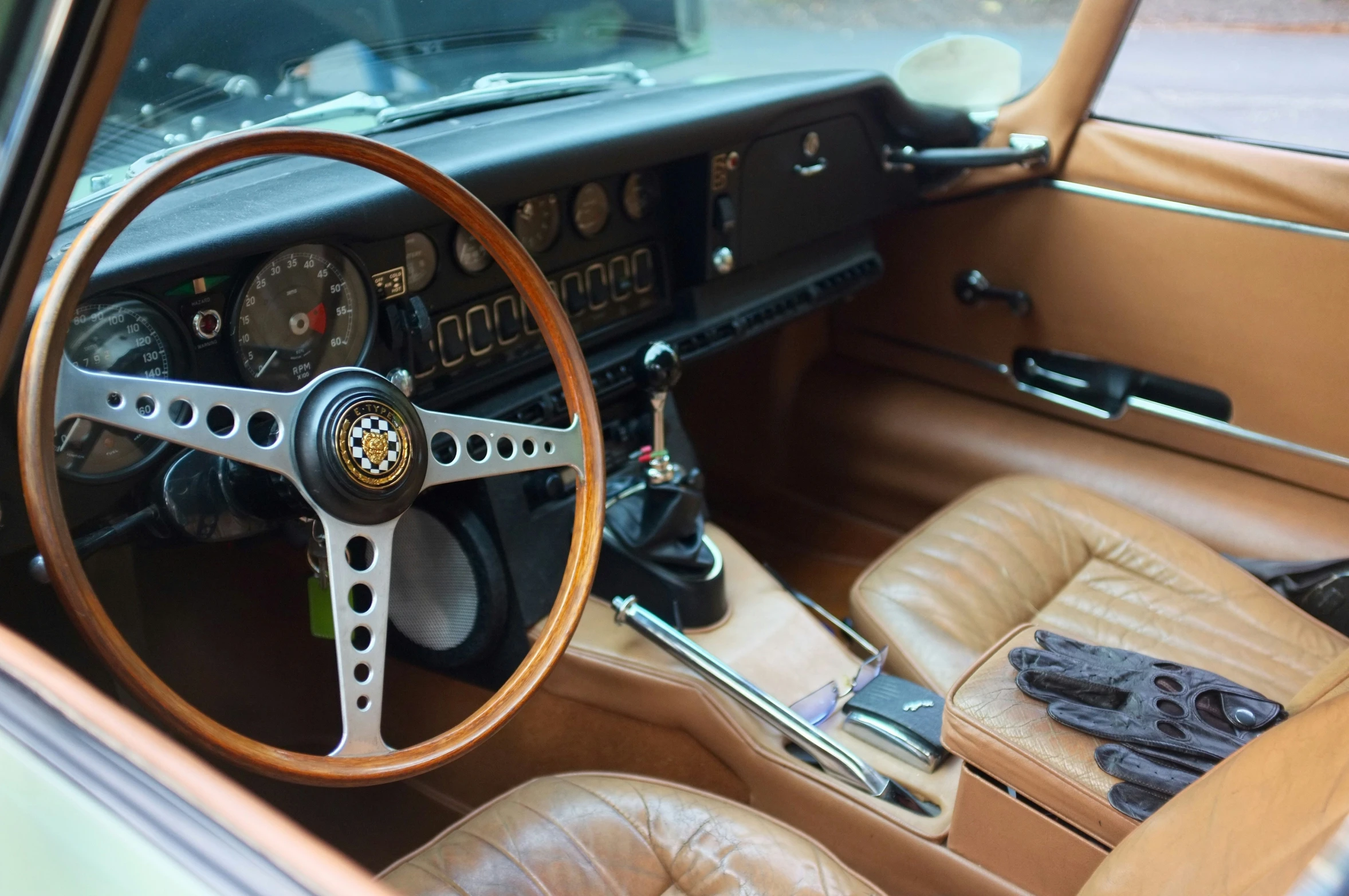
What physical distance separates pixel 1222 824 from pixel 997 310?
5.29 feet

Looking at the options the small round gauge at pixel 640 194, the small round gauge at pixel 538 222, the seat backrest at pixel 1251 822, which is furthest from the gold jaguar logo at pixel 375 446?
the small round gauge at pixel 640 194

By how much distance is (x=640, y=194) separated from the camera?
6.12ft

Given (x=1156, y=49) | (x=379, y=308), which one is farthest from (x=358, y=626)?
(x=1156, y=49)

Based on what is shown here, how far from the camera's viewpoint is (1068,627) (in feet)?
5.45

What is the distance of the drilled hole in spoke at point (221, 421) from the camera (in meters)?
0.99

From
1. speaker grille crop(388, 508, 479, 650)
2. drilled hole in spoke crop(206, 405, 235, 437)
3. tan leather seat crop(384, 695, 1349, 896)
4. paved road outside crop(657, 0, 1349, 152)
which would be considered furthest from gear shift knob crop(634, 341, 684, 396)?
paved road outside crop(657, 0, 1349, 152)

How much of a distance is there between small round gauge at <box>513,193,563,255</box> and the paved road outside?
24.6 inches

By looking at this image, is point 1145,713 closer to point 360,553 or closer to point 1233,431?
point 360,553

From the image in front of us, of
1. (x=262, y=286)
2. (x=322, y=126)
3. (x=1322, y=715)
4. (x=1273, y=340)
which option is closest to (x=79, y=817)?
(x=262, y=286)

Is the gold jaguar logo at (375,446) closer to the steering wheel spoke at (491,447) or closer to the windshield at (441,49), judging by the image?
the steering wheel spoke at (491,447)

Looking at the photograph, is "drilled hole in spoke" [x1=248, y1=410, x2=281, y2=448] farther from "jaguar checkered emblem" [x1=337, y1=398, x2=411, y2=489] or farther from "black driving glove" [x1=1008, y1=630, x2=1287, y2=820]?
"black driving glove" [x1=1008, y1=630, x2=1287, y2=820]

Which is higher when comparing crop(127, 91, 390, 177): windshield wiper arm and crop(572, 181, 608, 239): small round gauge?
crop(127, 91, 390, 177): windshield wiper arm

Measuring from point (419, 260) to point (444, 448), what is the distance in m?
0.35

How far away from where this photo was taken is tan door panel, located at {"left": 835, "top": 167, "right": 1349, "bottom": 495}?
1.93m
